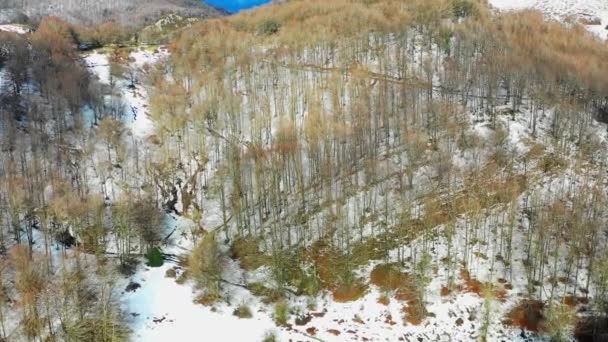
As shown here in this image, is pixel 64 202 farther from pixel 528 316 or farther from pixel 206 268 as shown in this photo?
pixel 528 316

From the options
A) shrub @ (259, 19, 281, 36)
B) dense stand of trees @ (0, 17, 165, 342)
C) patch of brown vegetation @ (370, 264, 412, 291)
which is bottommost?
patch of brown vegetation @ (370, 264, 412, 291)

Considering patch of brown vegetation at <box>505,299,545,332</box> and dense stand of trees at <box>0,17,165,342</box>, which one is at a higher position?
dense stand of trees at <box>0,17,165,342</box>

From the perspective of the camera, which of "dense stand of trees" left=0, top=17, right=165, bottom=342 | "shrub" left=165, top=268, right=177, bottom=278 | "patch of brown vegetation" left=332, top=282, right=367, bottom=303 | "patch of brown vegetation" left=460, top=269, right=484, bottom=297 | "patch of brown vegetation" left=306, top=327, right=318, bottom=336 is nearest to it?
"dense stand of trees" left=0, top=17, right=165, bottom=342

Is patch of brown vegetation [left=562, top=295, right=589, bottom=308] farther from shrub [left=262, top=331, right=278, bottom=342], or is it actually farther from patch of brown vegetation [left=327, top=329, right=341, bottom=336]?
shrub [left=262, top=331, right=278, bottom=342]

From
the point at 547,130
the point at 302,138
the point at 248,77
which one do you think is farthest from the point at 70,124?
the point at 547,130

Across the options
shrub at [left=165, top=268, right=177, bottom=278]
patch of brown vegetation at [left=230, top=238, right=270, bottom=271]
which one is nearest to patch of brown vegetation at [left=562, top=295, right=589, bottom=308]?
patch of brown vegetation at [left=230, top=238, right=270, bottom=271]

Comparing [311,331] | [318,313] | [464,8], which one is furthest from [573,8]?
[311,331]
